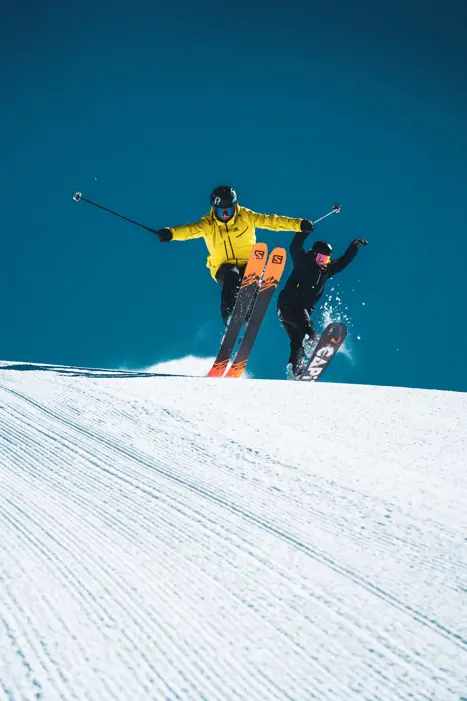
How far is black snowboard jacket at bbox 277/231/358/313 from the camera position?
7.62m

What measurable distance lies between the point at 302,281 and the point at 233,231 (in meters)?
1.21

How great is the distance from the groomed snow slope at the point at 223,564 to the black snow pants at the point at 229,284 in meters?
4.60

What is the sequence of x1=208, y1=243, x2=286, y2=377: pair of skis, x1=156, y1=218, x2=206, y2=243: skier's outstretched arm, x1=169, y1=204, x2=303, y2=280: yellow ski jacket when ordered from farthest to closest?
x1=208, y1=243, x2=286, y2=377: pair of skis, x1=169, y1=204, x2=303, y2=280: yellow ski jacket, x1=156, y1=218, x2=206, y2=243: skier's outstretched arm

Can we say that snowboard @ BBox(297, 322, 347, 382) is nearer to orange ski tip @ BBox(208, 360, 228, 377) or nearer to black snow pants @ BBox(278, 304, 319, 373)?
black snow pants @ BBox(278, 304, 319, 373)

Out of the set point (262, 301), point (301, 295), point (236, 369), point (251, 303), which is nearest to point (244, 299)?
point (251, 303)

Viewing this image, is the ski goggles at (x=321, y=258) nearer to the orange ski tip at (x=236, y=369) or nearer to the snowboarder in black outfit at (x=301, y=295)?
the snowboarder in black outfit at (x=301, y=295)

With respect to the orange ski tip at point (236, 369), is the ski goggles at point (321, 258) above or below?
above

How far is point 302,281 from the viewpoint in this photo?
7.69 meters

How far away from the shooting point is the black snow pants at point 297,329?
7477 mm

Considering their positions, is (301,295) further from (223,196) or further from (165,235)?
(165,235)

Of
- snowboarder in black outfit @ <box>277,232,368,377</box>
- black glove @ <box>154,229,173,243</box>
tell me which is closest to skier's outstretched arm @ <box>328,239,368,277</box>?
snowboarder in black outfit @ <box>277,232,368,377</box>

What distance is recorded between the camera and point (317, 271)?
7711 mm

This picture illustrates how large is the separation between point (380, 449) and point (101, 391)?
71.8 inches

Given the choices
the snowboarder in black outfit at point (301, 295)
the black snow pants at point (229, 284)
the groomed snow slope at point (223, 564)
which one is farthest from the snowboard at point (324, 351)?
the groomed snow slope at point (223, 564)
